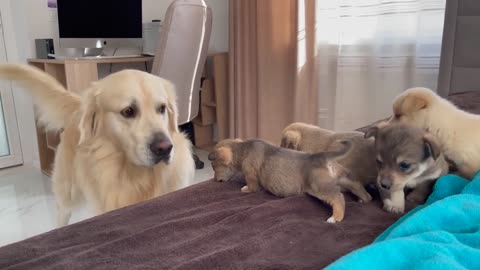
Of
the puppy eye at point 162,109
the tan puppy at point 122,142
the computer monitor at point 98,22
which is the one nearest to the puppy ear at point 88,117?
the tan puppy at point 122,142

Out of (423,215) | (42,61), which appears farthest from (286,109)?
(423,215)

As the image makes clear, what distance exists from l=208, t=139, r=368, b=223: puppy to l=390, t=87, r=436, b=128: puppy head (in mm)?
229

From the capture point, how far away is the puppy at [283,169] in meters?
0.85

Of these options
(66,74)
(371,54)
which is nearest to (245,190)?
(371,54)

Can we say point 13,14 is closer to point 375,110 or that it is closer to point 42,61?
point 42,61

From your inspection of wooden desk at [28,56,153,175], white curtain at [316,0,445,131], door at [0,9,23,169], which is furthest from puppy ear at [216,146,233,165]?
door at [0,9,23,169]

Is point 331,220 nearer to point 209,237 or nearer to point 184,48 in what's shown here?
point 209,237

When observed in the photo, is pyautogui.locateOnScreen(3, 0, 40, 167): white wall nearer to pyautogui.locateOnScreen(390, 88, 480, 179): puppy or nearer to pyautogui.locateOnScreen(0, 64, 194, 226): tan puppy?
pyautogui.locateOnScreen(0, 64, 194, 226): tan puppy

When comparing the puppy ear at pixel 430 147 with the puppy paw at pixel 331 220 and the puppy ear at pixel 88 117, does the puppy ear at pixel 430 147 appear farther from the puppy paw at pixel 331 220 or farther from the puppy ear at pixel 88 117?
the puppy ear at pixel 88 117

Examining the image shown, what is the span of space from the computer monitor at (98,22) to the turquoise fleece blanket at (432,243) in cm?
297

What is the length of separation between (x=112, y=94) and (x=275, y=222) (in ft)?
2.58

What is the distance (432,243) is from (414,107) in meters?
0.59

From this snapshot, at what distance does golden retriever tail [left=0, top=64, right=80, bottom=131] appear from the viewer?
57.7 inches

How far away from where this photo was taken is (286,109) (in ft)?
10.1
